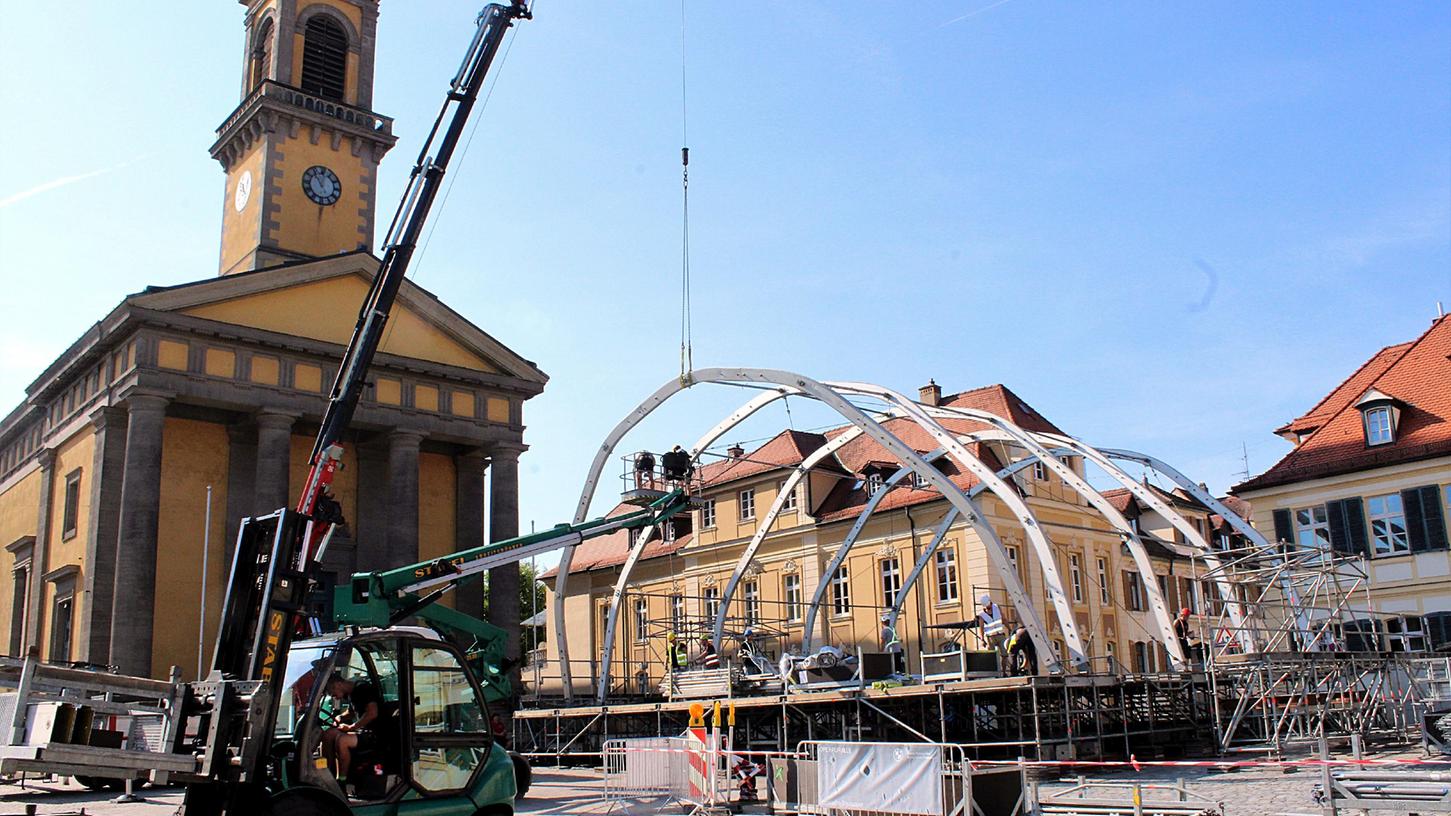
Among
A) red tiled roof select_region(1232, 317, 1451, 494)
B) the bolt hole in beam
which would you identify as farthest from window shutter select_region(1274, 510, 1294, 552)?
the bolt hole in beam

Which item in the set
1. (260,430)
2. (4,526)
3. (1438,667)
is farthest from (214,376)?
(1438,667)

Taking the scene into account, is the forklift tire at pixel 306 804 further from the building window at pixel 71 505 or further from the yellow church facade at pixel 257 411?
the building window at pixel 71 505

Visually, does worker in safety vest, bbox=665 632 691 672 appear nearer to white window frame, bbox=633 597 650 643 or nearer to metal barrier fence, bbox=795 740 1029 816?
metal barrier fence, bbox=795 740 1029 816

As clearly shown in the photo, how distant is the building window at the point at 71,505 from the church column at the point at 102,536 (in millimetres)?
1797

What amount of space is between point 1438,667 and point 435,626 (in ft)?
63.5

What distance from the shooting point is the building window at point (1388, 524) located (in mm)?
33500

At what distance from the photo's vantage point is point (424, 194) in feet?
62.2

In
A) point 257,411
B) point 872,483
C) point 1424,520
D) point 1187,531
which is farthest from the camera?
point 872,483

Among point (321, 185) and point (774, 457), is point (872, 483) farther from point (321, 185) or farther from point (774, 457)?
Answer: point (321, 185)

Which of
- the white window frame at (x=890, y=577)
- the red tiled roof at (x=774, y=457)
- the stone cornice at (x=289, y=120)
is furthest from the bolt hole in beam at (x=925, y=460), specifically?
the stone cornice at (x=289, y=120)

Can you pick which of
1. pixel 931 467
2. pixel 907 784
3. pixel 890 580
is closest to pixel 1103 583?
pixel 890 580

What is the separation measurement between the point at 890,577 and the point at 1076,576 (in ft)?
22.8

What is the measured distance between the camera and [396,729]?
10773mm

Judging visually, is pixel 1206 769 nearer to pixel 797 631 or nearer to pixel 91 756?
pixel 91 756
